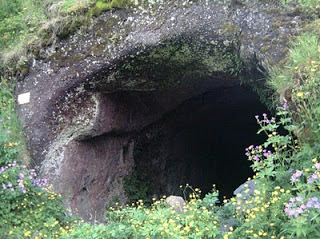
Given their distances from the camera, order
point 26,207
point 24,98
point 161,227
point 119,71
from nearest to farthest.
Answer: point 161,227
point 26,207
point 119,71
point 24,98

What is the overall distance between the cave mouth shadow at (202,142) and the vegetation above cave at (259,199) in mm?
2222

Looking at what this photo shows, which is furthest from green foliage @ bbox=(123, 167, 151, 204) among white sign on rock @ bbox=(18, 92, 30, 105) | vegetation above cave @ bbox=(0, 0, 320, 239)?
white sign on rock @ bbox=(18, 92, 30, 105)

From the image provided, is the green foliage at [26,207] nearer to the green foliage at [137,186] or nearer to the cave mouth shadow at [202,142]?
the green foliage at [137,186]

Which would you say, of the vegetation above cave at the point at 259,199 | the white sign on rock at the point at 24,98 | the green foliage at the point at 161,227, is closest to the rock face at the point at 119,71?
the white sign on rock at the point at 24,98

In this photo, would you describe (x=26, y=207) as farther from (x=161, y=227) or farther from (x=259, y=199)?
(x=259, y=199)

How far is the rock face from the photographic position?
185 inches

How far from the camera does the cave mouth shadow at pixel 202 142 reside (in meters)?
7.09

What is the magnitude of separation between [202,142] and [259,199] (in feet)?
18.4

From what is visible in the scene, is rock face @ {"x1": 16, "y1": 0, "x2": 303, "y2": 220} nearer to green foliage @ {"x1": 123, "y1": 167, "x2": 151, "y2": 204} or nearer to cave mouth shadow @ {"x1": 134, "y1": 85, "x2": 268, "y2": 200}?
green foliage @ {"x1": 123, "y1": 167, "x2": 151, "y2": 204}

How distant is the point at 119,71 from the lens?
5.29 m

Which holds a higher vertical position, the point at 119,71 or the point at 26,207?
the point at 119,71

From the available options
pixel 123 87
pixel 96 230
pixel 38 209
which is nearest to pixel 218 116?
pixel 123 87

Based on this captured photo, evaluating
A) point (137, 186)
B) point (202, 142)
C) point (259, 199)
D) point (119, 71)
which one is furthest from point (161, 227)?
point (202, 142)

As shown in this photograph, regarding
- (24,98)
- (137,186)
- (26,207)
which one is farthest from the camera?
(137,186)
